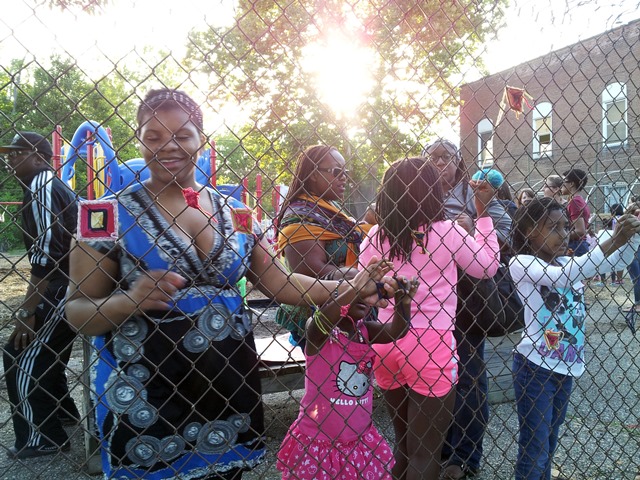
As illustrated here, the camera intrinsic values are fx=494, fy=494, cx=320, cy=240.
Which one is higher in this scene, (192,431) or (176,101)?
(176,101)

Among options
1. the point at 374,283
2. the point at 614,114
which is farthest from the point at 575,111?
the point at 374,283

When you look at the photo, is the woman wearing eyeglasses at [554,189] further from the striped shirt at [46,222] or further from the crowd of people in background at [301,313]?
the striped shirt at [46,222]

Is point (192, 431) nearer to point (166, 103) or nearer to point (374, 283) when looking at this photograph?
point (374, 283)

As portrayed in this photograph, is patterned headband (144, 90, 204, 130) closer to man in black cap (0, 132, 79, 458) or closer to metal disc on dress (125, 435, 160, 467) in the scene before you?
metal disc on dress (125, 435, 160, 467)

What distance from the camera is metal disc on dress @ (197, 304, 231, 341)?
1.59 m

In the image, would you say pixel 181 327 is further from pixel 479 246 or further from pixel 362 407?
pixel 479 246

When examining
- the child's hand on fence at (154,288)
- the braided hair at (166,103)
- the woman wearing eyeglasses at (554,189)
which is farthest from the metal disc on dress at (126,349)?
the woman wearing eyeglasses at (554,189)

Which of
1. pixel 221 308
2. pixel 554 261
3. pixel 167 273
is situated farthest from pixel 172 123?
pixel 554 261

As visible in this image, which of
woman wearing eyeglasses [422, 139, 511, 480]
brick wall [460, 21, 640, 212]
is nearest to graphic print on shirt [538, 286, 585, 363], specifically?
woman wearing eyeglasses [422, 139, 511, 480]

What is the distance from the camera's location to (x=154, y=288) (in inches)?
56.4

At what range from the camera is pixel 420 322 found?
2252 millimetres

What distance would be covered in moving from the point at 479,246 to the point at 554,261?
1.83ft

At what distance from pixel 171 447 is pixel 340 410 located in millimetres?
770

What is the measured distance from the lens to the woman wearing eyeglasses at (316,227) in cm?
231
